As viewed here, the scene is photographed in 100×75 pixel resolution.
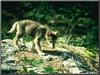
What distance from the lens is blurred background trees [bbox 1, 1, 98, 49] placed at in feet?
15.9

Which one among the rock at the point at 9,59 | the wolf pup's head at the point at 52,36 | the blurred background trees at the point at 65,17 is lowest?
the rock at the point at 9,59

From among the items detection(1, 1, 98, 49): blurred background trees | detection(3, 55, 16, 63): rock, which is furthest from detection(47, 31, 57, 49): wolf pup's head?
detection(3, 55, 16, 63): rock

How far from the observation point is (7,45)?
15.8 ft

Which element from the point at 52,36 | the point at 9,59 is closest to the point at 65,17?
the point at 52,36

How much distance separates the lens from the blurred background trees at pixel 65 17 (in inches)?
191

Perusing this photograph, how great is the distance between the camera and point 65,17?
4891mm

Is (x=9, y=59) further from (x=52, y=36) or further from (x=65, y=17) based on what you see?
(x=65, y=17)

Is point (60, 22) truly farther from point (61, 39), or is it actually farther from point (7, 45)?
point (7, 45)

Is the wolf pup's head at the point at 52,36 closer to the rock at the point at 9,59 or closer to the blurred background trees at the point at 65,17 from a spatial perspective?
the blurred background trees at the point at 65,17

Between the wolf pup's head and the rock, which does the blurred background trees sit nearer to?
the wolf pup's head

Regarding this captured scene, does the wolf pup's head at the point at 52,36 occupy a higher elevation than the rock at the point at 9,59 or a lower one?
higher

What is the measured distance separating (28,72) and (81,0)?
1247 millimetres

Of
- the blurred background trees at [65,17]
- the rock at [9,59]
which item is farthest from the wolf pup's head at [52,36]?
the rock at [9,59]

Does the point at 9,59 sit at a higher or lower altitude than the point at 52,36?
lower
